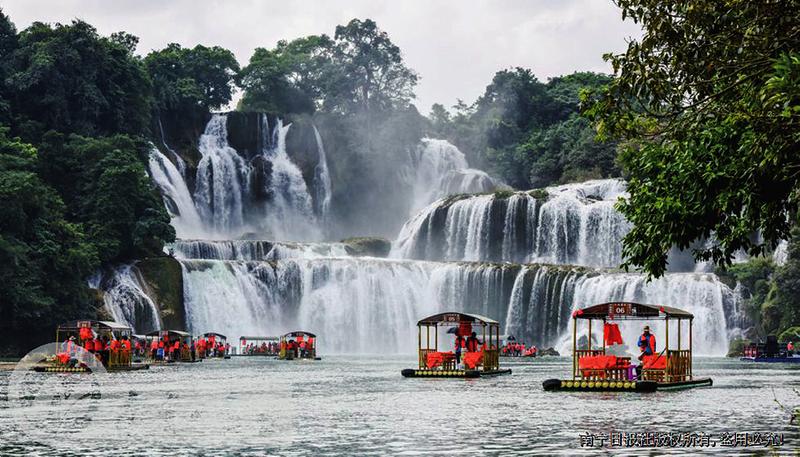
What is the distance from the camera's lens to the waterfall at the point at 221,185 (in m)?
104

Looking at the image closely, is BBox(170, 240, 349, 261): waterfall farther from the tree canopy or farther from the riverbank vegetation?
the riverbank vegetation

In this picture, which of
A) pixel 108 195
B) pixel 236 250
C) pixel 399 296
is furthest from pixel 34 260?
pixel 399 296

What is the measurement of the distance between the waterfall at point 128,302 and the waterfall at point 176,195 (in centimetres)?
2020

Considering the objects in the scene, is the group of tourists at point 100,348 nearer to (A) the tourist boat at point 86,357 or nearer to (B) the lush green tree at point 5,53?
(A) the tourist boat at point 86,357

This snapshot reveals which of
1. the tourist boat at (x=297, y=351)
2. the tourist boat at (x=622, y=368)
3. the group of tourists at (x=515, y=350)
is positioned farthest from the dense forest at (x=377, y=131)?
the group of tourists at (x=515, y=350)

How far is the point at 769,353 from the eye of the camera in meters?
68.1

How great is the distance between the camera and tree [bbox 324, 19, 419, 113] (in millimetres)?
123938

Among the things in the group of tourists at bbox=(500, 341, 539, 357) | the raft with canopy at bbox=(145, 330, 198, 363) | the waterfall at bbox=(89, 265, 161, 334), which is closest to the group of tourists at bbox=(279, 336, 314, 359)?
the raft with canopy at bbox=(145, 330, 198, 363)

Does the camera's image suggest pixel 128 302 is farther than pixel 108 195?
No

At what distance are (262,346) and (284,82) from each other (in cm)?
5312

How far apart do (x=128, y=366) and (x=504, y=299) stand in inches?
1380

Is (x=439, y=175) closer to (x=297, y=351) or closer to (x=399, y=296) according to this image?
(x=399, y=296)

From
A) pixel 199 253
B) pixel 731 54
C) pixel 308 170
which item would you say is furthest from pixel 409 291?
pixel 731 54

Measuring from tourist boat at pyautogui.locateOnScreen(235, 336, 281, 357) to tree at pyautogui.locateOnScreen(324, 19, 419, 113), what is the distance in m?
44.3
